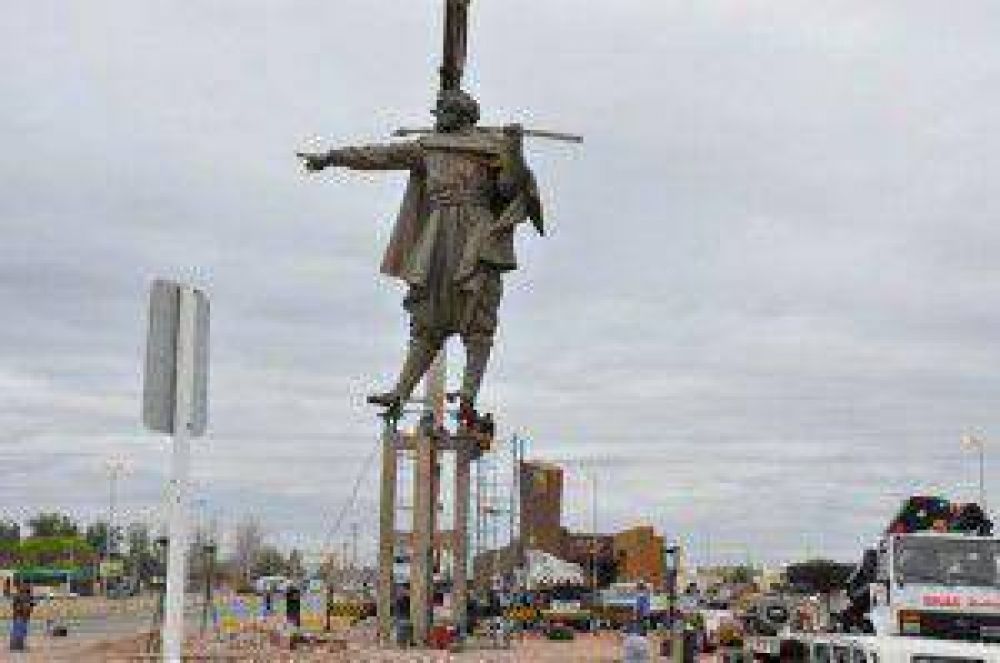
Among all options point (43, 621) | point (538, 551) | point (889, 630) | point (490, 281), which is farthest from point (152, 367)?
point (43, 621)

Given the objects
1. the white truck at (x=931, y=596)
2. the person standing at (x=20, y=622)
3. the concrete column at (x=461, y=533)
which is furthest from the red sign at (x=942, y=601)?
the person standing at (x=20, y=622)

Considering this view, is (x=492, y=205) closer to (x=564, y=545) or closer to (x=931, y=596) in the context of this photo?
(x=931, y=596)

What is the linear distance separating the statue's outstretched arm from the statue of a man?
1 centimetres

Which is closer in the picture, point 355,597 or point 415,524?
point 415,524

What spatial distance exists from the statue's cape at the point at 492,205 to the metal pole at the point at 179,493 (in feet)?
37.9

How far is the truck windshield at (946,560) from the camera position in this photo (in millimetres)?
19750

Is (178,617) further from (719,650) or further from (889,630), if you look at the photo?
(719,650)

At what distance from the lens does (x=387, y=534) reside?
20.0 m

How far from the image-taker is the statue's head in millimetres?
18391

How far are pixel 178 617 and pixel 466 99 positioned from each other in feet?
41.9

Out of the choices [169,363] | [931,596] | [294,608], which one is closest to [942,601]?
[931,596]

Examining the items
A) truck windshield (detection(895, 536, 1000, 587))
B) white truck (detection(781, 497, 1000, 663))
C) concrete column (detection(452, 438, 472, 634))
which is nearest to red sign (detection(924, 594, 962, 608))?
white truck (detection(781, 497, 1000, 663))

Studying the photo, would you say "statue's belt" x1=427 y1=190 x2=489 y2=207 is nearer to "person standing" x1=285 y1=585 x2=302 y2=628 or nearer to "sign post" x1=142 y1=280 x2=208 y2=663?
"sign post" x1=142 y1=280 x2=208 y2=663

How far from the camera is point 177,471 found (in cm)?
645
